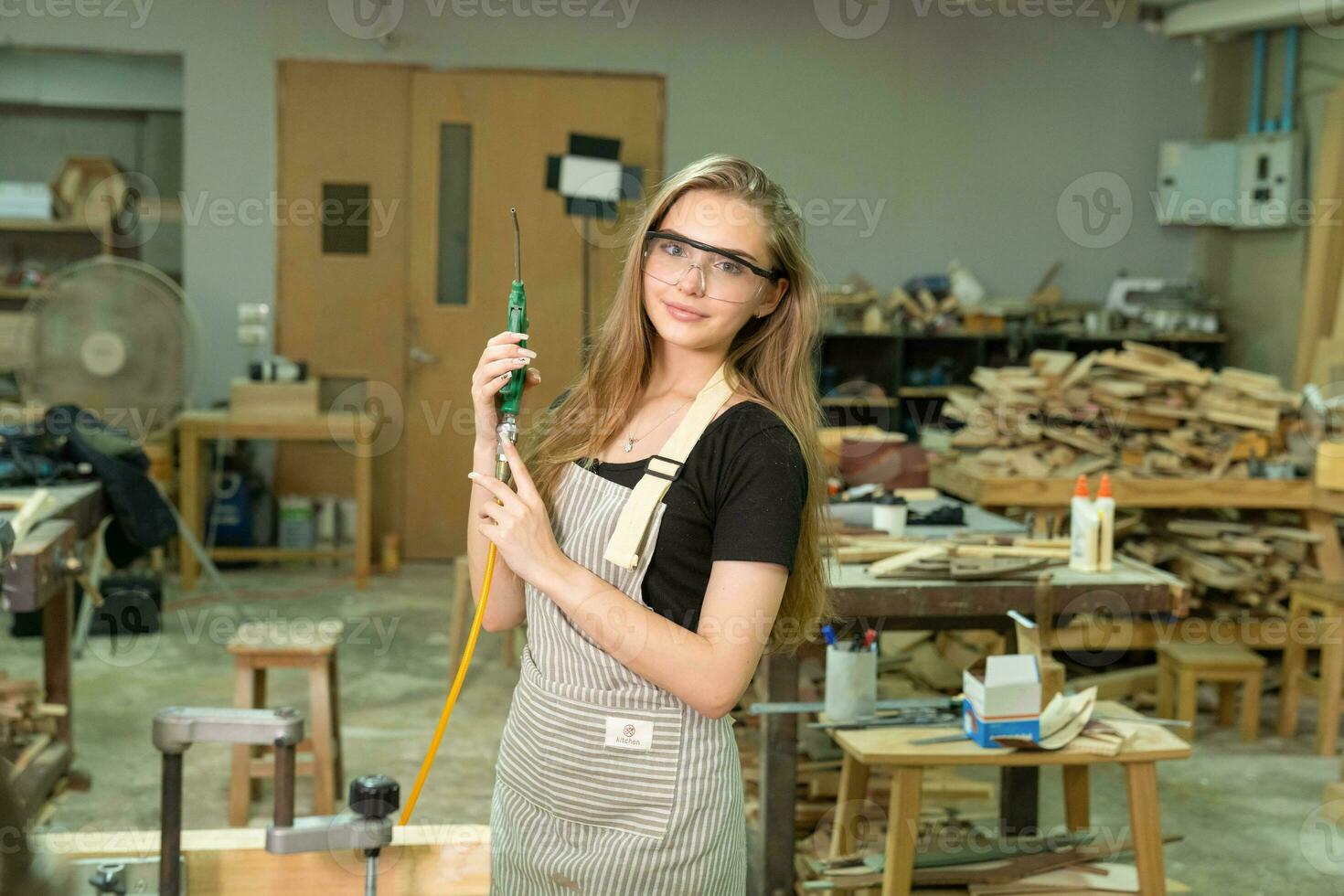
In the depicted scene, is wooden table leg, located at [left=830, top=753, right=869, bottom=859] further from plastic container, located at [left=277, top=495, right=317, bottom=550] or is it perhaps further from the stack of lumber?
plastic container, located at [left=277, top=495, right=317, bottom=550]

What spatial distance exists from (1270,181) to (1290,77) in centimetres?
58

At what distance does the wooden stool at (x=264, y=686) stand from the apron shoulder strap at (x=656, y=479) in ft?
8.05

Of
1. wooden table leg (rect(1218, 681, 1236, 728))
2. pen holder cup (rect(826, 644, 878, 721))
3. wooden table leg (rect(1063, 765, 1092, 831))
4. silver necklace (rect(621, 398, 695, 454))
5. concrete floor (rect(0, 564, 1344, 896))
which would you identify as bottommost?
concrete floor (rect(0, 564, 1344, 896))

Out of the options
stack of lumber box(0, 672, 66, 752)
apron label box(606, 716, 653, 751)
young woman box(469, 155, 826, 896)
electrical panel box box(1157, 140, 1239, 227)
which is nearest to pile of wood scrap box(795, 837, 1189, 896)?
young woman box(469, 155, 826, 896)

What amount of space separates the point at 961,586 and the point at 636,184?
4.42m

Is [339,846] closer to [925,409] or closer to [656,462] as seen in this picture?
[656,462]

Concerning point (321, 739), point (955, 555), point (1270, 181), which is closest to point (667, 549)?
point (955, 555)

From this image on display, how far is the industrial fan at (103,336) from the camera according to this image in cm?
438

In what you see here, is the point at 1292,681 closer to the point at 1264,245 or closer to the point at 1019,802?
the point at 1019,802

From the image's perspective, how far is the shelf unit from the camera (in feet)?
23.5

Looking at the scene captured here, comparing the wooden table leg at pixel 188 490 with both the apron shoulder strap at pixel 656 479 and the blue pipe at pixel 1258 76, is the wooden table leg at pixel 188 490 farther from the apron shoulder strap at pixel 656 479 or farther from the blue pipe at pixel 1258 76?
the blue pipe at pixel 1258 76

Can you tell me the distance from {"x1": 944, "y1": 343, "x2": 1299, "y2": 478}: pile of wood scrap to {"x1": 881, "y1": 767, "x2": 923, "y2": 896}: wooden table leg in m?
2.53

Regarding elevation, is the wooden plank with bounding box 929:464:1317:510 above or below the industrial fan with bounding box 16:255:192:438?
below

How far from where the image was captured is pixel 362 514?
6.76 m
